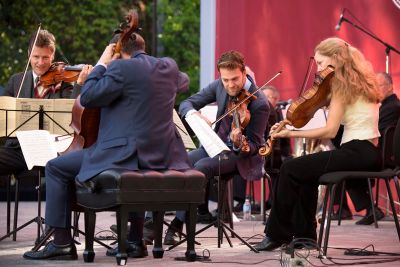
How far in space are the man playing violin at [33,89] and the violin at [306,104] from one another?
1645mm

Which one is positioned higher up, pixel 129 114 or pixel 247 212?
pixel 129 114

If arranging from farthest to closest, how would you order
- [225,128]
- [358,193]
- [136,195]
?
[358,193], [225,128], [136,195]

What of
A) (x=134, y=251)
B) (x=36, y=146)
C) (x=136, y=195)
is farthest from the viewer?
(x=36, y=146)

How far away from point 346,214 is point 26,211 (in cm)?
332

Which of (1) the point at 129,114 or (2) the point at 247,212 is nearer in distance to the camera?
(1) the point at 129,114

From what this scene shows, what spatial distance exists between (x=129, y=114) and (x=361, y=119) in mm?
1581

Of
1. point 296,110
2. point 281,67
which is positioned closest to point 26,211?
point 281,67

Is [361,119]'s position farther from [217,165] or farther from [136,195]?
[136,195]

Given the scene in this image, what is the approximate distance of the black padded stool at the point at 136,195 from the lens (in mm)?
5953

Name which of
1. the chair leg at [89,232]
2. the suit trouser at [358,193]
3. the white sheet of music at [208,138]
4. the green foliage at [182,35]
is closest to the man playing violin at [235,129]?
the white sheet of music at [208,138]

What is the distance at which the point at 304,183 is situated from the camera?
22.1ft

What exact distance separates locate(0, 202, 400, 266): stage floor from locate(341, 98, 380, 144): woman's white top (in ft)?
2.60

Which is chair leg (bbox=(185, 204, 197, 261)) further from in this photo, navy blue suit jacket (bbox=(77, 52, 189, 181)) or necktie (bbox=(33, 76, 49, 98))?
necktie (bbox=(33, 76, 49, 98))

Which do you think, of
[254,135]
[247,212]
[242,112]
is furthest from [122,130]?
[247,212]
